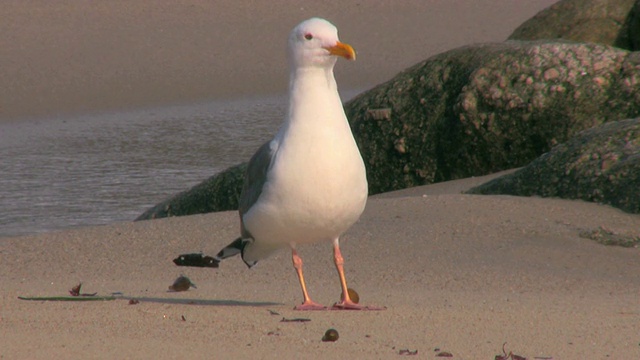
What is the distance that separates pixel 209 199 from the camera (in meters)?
9.13

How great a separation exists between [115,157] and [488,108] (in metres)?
5.59

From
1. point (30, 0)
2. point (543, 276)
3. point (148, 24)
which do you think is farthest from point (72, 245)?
point (30, 0)

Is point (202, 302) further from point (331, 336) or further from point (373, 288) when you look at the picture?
point (331, 336)

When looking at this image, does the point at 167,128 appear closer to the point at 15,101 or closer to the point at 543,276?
the point at 15,101

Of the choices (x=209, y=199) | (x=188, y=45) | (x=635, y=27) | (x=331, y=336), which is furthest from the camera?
(x=188, y=45)

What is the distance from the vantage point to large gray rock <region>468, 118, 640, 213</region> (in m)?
6.67

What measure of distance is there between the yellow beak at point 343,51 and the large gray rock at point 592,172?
8.76ft

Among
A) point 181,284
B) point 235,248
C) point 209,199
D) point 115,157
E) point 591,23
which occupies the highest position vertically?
point 591,23

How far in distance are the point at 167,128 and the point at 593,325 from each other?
11128mm

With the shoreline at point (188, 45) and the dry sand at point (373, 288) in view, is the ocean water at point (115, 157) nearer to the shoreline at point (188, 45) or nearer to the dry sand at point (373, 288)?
the shoreline at point (188, 45)

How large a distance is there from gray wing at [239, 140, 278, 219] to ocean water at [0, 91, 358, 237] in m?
4.96

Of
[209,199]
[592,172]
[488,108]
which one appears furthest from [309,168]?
[209,199]

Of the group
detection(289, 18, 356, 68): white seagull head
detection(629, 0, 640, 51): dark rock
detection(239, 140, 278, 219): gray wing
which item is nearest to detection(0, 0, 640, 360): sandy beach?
detection(239, 140, 278, 219): gray wing

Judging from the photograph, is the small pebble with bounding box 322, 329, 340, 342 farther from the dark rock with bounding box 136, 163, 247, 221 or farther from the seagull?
the dark rock with bounding box 136, 163, 247, 221
